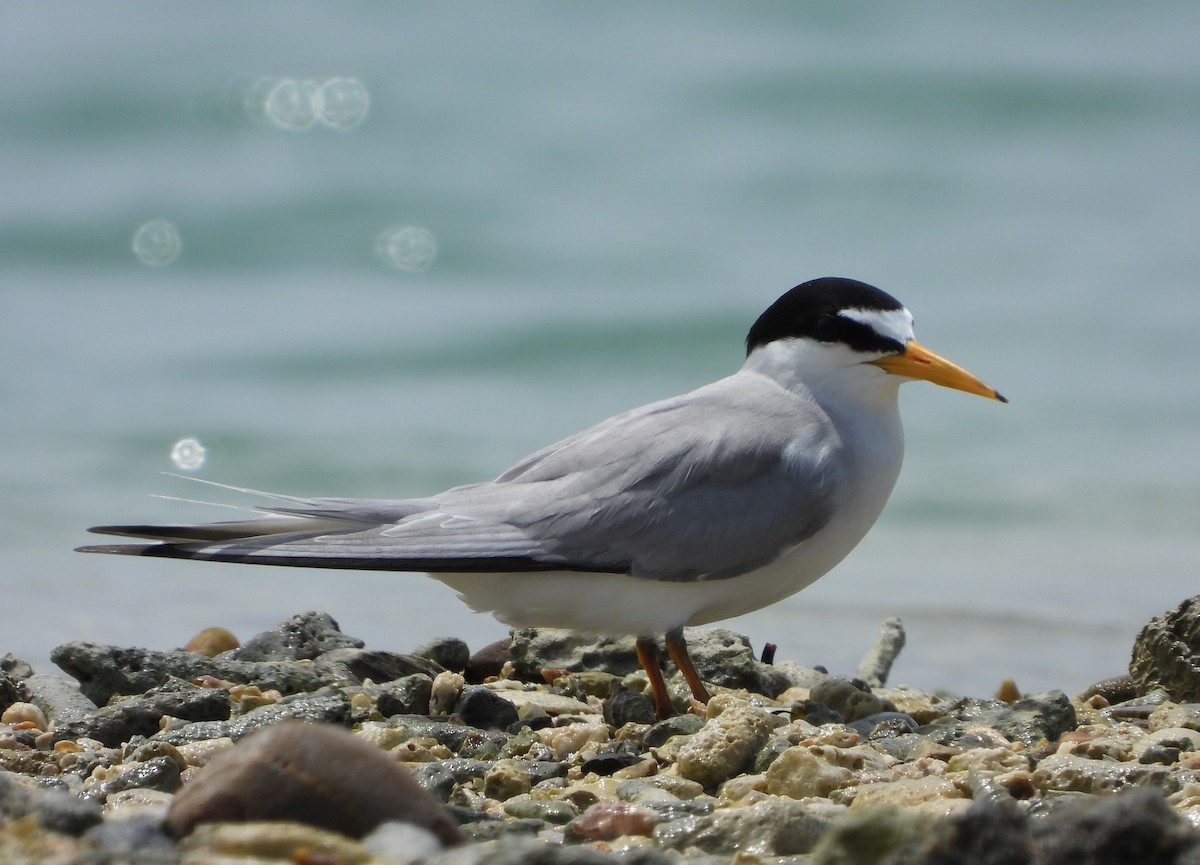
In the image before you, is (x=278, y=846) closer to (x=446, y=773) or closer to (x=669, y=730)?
(x=446, y=773)

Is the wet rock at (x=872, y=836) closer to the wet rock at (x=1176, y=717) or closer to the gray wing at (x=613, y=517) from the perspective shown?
the wet rock at (x=1176, y=717)

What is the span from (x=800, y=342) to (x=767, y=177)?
26.2 feet

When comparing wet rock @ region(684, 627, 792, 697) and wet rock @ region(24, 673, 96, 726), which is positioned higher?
wet rock @ region(684, 627, 792, 697)

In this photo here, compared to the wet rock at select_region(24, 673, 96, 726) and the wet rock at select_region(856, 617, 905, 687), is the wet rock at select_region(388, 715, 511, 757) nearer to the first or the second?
the wet rock at select_region(24, 673, 96, 726)

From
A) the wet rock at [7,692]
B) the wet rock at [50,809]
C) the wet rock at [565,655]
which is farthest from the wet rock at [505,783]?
the wet rock at [7,692]

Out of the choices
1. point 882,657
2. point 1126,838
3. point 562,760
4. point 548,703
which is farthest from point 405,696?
point 1126,838

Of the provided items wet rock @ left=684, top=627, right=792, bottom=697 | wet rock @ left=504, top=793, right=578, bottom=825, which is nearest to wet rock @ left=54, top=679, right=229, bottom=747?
wet rock @ left=504, top=793, right=578, bottom=825

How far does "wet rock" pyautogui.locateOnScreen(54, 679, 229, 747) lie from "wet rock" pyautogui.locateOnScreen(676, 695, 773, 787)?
112 centimetres

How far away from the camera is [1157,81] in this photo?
1280 centimetres

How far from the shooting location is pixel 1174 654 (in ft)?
13.3

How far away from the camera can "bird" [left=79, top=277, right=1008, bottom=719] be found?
393cm

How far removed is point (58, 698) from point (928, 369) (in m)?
2.39

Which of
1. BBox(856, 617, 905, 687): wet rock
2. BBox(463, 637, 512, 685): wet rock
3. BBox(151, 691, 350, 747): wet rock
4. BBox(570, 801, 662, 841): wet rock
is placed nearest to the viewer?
BBox(570, 801, 662, 841): wet rock

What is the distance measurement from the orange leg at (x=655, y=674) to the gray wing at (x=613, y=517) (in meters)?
0.19
